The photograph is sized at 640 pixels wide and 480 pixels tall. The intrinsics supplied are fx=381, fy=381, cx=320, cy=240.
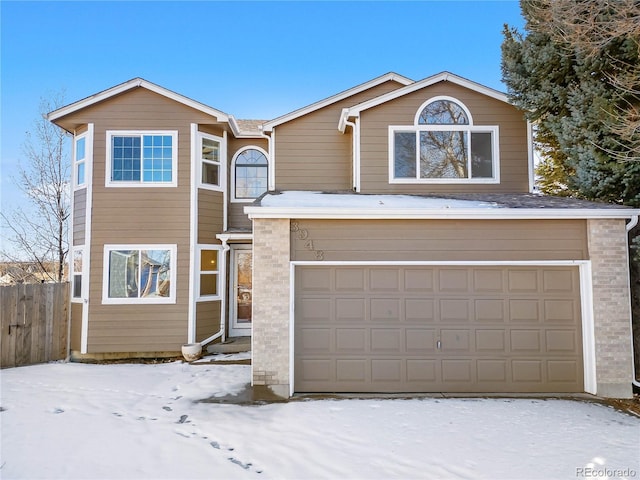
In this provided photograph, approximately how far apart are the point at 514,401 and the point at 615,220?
358 cm

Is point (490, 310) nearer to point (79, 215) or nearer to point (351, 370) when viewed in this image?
point (351, 370)

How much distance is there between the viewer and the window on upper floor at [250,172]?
36.2 feet

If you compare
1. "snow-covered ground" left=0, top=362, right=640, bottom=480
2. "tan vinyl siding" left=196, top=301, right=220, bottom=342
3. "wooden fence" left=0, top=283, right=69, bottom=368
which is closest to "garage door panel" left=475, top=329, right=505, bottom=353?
"snow-covered ground" left=0, top=362, right=640, bottom=480

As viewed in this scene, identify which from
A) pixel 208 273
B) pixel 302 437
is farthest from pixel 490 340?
pixel 208 273

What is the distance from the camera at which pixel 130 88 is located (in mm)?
9688

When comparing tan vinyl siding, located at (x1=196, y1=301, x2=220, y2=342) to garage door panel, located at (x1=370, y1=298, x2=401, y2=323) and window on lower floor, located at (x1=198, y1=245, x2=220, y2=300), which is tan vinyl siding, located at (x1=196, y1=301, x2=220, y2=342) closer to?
window on lower floor, located at (x1=198, y1=245, x2=220, y2=300)

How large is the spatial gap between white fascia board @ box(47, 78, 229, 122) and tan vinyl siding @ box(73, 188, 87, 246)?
1977 millimetres

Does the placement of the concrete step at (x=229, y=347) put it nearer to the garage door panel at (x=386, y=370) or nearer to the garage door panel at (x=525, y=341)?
the garage door panel at (x=386, y=370)

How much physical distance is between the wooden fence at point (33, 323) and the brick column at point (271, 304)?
6057 mm

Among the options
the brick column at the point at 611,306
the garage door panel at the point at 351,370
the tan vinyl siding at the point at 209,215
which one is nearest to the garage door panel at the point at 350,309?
the garage door panel at the point at 351,370

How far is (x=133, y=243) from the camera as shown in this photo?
952 cm

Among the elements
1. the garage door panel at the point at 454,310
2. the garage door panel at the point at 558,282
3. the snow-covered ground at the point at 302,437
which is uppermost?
the garage door panel at the point at 558,282

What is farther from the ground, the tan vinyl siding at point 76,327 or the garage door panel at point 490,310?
the garage door panel at point 490,310

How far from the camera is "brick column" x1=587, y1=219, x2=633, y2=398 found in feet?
20.9
